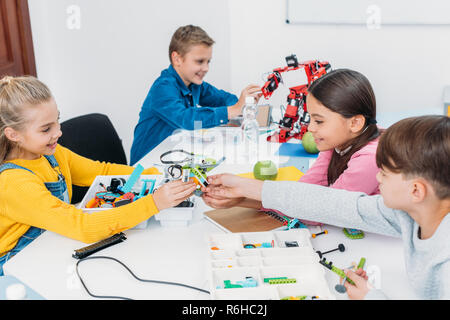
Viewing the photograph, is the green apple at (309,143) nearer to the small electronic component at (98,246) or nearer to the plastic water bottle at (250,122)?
the plastic water bottle at (250,122)

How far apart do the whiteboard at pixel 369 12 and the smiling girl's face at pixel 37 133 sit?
223cm

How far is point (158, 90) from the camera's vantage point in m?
2.19

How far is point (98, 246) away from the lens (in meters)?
1.20

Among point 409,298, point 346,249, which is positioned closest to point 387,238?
point 346,249

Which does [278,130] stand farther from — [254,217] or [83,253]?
[83,253]

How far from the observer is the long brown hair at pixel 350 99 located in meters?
1.39

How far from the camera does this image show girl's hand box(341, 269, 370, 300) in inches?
38.6

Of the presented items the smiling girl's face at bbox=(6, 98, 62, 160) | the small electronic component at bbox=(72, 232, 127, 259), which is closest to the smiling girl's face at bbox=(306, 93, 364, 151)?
the small electronic component at bbox=(72, 232, 127, 259)

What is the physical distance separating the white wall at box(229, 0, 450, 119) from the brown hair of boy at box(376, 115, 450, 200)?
2328 millimetres

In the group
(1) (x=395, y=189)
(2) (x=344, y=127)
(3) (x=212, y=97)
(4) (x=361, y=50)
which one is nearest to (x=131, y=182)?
(2) (x=344, y=127)

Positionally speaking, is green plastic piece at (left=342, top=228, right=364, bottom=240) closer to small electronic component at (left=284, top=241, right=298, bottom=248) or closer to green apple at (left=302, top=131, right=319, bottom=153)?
small electronic component at (left=284, top=241, right=298, bottom=248)

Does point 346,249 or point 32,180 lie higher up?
point 32,180

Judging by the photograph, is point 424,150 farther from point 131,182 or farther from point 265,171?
point 131,182
